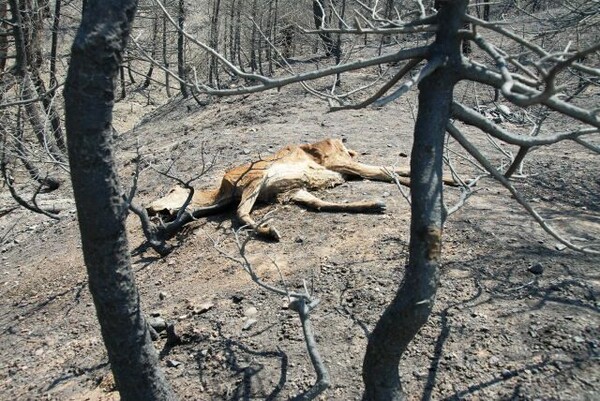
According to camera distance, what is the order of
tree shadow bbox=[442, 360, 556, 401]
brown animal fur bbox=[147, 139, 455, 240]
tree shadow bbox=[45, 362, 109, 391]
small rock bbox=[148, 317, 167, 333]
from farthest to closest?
brown animal fur bbox=[147, 139, 455, 240] < small rock bbox=[148, 317, 167, 333] < tree shadow bbox=[45, 362, 109, 391] < tree shadow bbox=[442, 360, 556, 401]

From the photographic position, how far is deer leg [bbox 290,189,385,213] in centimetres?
521

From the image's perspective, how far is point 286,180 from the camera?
577 cm

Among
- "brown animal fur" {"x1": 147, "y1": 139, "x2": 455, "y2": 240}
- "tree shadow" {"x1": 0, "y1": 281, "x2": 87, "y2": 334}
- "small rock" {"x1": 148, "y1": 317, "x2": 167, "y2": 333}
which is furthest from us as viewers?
"brown animal fur" {"x1": 147, "y1": 139, "x2": 455, "y2": 240}

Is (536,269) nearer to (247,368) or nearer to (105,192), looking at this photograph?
(247,368)

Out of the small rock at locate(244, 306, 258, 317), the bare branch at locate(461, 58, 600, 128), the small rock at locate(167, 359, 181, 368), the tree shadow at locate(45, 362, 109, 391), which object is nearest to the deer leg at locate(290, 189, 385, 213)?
the small rock at locate(244, 306, 258, 317)

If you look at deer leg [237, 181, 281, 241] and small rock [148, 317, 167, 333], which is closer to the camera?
small rock [148, 317, 167, 333]

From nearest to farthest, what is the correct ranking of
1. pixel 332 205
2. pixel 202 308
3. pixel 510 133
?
1. pixel 510 133
2. pixel 202 308
3. pixel 332 205

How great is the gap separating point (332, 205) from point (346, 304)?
1.66 metres

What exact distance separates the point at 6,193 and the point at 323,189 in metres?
7.17

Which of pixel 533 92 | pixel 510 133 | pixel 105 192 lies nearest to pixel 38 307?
pixel 105 192

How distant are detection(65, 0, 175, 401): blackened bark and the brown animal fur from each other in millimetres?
2825

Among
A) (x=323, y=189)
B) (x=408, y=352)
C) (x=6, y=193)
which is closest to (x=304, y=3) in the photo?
(x=6, y=193)

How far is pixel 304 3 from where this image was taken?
47.1 ft

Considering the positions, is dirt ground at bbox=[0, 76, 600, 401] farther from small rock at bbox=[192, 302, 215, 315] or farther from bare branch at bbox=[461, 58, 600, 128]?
bare branch at bbox=[461, 58, 600, 128]
